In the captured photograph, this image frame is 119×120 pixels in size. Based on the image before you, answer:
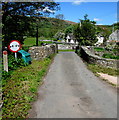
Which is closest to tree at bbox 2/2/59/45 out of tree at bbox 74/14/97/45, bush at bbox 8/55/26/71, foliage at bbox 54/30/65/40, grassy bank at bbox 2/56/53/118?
bush at bbox 8/55/26/71

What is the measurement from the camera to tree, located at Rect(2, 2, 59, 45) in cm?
1384

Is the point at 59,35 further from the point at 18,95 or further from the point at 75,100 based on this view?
the point at 75,100

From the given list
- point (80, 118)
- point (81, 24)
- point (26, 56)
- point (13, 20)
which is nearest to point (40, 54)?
point (26, 56)

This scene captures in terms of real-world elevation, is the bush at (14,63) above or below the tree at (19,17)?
below

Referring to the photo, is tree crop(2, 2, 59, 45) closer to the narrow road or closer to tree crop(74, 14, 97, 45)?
the narrow road

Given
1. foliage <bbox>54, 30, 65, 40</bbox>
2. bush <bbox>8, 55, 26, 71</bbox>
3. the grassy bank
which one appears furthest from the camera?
foliage <bbox>54, 30, 65, 40</bbox>

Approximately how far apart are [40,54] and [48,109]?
9.24 metres

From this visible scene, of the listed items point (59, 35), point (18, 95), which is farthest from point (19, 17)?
point (59, 35)

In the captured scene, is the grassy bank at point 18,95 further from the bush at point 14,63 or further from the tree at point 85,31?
the tree at point 85,31

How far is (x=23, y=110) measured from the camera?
4.55 metres

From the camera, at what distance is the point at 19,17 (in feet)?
51.2

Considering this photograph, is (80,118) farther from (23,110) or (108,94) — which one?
(108,94)

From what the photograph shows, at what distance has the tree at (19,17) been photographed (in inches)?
545

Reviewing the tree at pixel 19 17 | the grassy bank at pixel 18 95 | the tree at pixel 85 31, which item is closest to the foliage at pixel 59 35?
the tree at pixel 85 31
